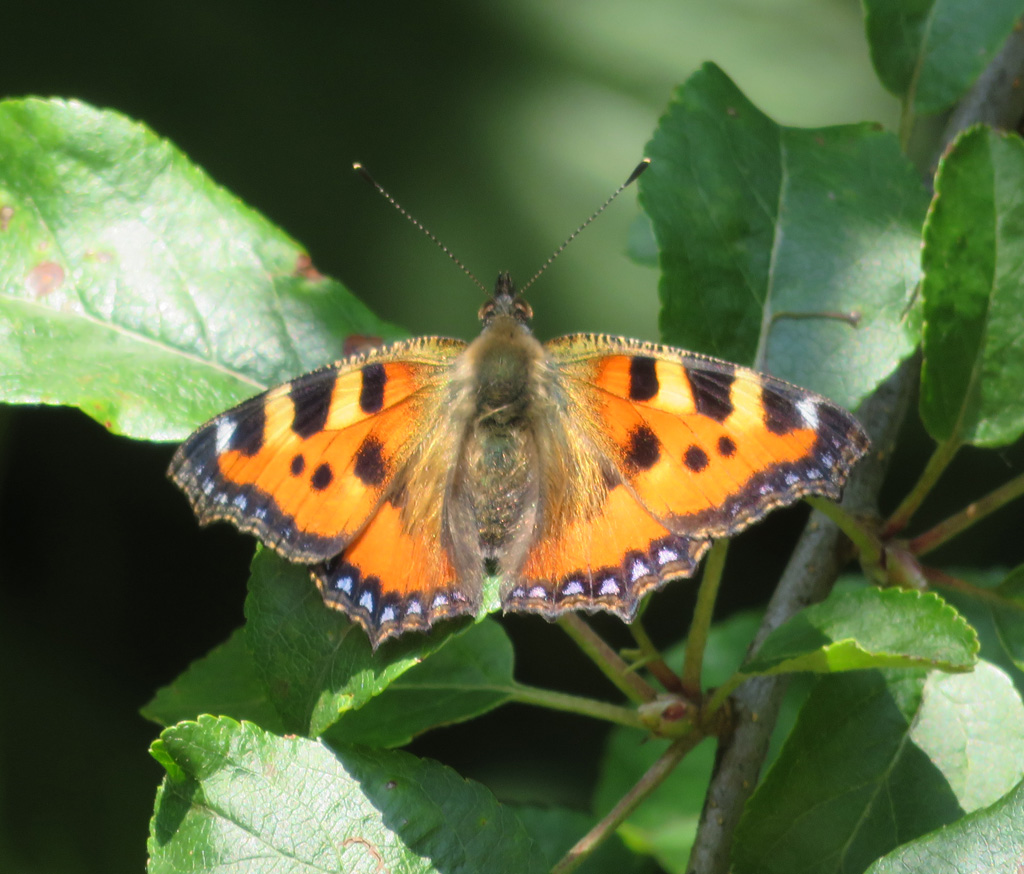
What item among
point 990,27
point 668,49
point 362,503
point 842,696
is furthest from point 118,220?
point 668,49

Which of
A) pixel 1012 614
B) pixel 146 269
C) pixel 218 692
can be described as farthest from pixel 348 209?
pixel 1012 614

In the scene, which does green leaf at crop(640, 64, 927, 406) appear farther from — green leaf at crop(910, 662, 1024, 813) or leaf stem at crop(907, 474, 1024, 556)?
green leaf at crop(910, 662, 1024, 813)

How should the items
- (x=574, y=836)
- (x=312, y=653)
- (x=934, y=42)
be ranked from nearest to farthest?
(x=312, y=653) < (x=934, y=42) < (x=574, y=836)

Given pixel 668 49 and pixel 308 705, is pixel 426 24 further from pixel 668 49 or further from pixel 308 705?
pixel 308 705

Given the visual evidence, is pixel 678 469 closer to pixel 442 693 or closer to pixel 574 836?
pixel 442 693

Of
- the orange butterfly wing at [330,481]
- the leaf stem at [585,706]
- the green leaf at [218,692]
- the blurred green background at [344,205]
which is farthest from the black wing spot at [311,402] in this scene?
the blurred green background at [344,205]

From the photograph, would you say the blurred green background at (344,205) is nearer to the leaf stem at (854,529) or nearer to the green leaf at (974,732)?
the leaf stem at (854,529)
